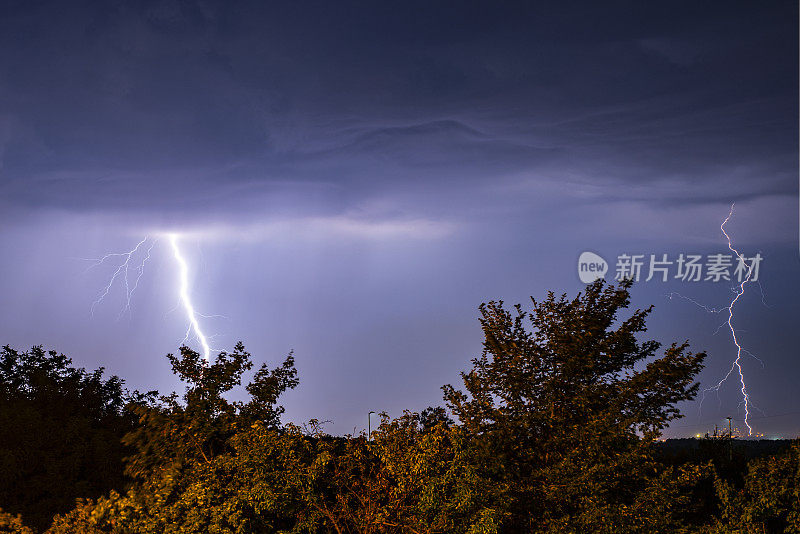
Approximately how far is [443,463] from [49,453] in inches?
535

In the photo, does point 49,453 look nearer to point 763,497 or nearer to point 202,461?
point 202,461

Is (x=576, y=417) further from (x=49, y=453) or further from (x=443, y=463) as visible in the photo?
(x=49, y=453)

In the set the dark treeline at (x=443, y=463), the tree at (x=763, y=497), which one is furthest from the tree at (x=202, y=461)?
the tree at (x=763, y=497)

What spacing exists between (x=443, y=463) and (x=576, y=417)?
5471 mm

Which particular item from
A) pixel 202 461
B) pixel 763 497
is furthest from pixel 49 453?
pixel 763 497

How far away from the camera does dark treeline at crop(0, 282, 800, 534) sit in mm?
14133

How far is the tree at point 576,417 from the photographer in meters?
16.3

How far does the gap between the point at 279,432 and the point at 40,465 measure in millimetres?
10578

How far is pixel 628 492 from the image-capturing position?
1833 cm

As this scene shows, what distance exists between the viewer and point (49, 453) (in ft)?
73.9

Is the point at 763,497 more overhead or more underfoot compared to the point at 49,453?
more underfoot

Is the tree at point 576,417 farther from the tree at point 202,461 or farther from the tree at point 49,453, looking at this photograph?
the tree at point 49,453

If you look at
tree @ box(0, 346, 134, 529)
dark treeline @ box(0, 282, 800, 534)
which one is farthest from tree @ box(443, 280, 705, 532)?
tree @ box(0, 346, 134, 529)

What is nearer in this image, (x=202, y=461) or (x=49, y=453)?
(x=202, y=461)
